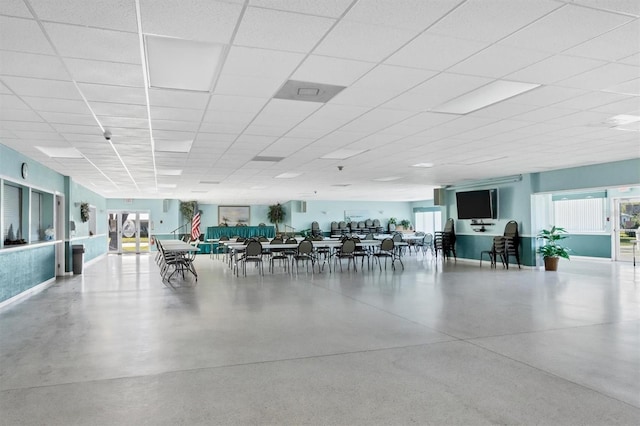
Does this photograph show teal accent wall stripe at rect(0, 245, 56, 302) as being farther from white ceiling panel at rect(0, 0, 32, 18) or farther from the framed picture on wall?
the framed picture on wall

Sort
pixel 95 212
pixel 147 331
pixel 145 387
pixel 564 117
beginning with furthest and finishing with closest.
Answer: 1. pixel 95 212
2. pixel 564 117
3. pixel 147 331
4. pixel 145 387

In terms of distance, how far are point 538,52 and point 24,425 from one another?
165 inches

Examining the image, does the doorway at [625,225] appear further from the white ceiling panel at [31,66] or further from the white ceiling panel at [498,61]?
the white ceiling panel at [31,66]

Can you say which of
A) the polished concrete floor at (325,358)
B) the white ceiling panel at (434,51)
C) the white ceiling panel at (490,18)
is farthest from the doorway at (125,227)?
the white ceiling panel at (490,18)

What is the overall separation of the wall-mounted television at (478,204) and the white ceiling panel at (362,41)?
930 centimetres

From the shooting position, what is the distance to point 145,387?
2.99 m

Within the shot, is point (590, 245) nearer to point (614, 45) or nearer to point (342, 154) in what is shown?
point (342, 154)

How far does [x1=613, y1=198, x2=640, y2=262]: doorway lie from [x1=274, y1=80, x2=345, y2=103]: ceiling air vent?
39.5ft

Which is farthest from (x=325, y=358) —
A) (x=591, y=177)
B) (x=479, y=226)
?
(x=479, y=226)

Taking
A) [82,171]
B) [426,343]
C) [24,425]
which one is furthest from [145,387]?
[82,171]

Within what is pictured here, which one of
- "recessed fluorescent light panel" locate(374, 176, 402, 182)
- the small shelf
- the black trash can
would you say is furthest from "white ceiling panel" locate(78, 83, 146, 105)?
the small shelf

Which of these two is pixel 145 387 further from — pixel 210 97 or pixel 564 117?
pixel 564 117

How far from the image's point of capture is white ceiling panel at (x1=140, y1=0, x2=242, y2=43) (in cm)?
239

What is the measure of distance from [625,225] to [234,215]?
54.9 ft
